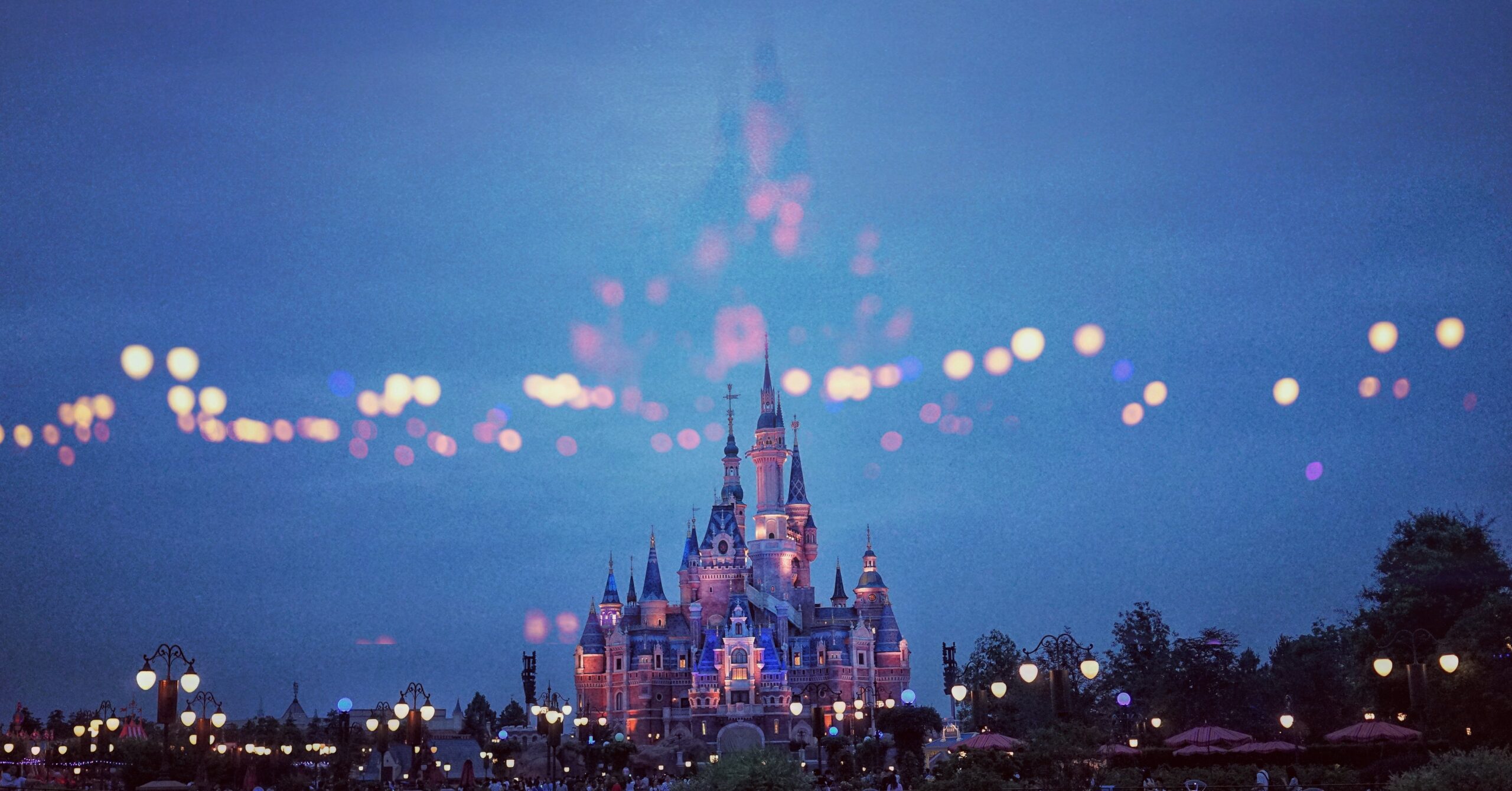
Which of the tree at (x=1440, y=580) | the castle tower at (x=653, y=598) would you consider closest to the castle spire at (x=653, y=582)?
the castle tower at (x=653, y=598)

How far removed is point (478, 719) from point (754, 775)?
6307 inches

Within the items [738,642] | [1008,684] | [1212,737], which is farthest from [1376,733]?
[738,642]

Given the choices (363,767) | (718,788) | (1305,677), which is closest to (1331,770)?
(718,788)

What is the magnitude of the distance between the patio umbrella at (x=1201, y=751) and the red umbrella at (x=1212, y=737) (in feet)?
0.64

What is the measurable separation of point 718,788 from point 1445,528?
39.6 metres

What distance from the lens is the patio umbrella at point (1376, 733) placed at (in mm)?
40062

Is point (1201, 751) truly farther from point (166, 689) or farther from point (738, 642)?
point (738, 642)

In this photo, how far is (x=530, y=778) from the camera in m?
63.2

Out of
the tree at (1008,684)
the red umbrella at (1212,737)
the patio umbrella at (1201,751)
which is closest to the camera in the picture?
the red umbrella at (1212,737)

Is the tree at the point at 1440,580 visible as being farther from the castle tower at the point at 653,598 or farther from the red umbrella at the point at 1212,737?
the castle tower at the point at 653,598

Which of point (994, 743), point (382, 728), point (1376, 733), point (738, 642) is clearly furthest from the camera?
point (738, 642)

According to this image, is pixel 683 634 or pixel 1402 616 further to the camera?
pixel 683 634

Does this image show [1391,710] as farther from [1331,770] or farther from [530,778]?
[530,778]

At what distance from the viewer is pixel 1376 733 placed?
40.1m
